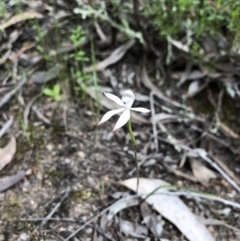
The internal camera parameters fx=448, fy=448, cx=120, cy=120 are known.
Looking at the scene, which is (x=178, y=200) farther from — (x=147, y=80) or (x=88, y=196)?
(x=147, y=80)

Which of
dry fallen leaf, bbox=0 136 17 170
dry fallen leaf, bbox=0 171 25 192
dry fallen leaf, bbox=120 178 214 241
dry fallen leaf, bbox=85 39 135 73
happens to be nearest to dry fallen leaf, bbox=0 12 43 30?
dry fallen leaf, bbox=85 39 135 73

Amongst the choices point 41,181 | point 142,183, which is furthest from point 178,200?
point 41,181

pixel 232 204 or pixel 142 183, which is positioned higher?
pixel 142 183

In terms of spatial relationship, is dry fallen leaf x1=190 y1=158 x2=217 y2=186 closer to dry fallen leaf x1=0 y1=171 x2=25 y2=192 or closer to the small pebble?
the small pebble

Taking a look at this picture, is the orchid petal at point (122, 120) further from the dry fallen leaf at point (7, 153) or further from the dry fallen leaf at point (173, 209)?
the dry fallen leaf at point (7, 153)

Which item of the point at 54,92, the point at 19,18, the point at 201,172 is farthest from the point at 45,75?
the point at 201,172
